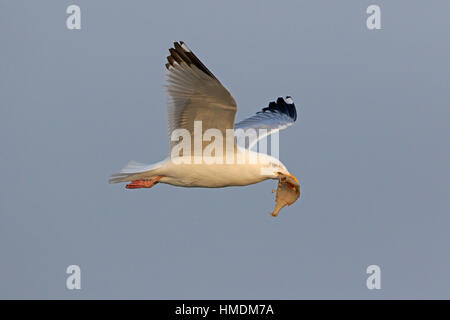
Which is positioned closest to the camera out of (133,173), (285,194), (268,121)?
(133,173)

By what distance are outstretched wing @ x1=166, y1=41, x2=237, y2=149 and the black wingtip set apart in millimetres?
3097

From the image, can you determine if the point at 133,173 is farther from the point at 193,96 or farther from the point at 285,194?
the point at 285,194

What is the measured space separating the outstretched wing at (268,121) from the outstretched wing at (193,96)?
167 cm

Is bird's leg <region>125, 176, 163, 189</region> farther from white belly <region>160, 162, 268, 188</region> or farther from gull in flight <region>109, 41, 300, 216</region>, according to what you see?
white belly <region>160, 162, 268, 188</region>

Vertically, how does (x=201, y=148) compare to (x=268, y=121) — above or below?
below

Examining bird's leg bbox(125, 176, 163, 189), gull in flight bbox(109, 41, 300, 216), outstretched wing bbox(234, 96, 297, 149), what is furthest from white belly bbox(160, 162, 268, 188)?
outstretched wing bbox(234, 96, 297, 149)

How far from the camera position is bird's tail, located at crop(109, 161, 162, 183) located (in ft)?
29.2

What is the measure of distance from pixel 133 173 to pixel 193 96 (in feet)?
4.82

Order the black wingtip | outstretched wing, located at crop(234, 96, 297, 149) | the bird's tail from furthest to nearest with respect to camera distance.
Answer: the black wingtip, outstretched wing, located at crop(234, 96, 297, 149), the bird's tail

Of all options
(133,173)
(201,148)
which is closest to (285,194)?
(201,148)

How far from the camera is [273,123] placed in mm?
10914

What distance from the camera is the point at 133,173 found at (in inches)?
352

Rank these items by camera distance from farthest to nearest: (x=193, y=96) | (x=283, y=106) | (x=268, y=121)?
(x=283, y=106), (x=268, y=121), (x=193, y=96)

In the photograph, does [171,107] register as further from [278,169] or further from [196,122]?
[278,169]
